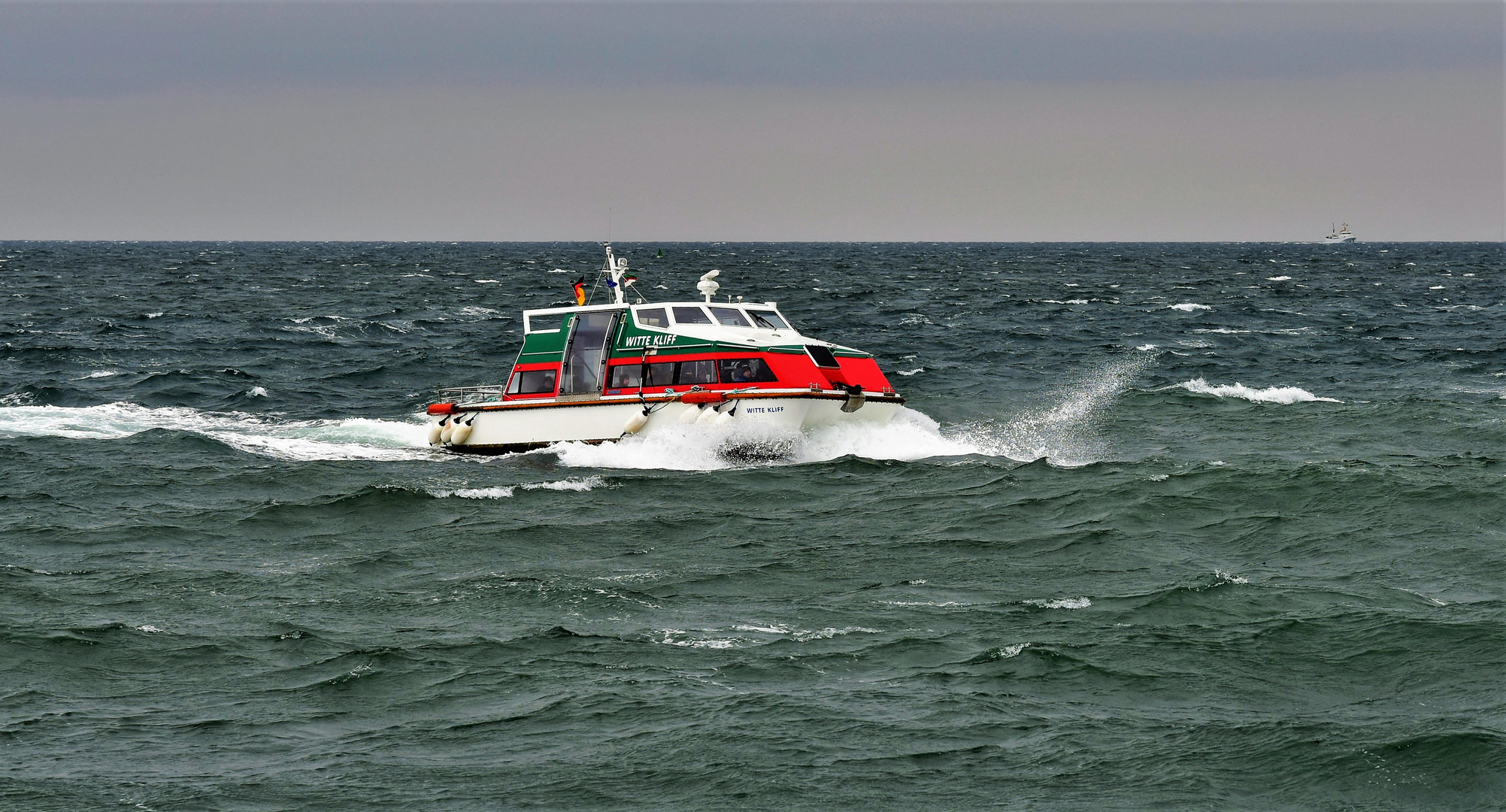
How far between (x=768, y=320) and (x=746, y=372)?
270 cm

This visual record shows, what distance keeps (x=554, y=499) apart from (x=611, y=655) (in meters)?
9.54

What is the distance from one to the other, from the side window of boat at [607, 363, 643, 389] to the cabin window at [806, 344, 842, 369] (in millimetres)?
3570

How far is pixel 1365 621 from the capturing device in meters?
17.2

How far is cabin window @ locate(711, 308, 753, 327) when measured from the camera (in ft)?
99.3

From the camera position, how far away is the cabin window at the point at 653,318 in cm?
3004

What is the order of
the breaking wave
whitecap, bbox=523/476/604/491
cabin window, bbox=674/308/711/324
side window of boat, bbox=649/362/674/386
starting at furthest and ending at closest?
the breaking wave → cabin window, bbox=674/308/711/324 → side window of boat, bbox=649/362/674/386 → whitecap, bbox=523/476/604/491

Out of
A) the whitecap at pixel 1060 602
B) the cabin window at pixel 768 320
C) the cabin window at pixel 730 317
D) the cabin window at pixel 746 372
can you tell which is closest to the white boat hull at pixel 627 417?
the cabin window at pixel 746 372

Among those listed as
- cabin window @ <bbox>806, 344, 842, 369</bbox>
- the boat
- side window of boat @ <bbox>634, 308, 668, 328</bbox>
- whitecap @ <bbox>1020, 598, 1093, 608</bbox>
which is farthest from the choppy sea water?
side window of boat @ <bbox>634, 308, 668, 328</bbox>

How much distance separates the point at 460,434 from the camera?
1211 inches

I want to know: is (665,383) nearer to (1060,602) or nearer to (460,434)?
(460,434)

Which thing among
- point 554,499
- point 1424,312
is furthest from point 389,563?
point 1424,312

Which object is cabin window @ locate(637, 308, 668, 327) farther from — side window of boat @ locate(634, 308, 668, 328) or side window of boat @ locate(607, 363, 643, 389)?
side window of boat @ locate(607, 363, 643, 389)

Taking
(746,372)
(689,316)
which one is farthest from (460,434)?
(746,372)

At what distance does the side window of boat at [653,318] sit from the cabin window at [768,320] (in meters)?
1.86
